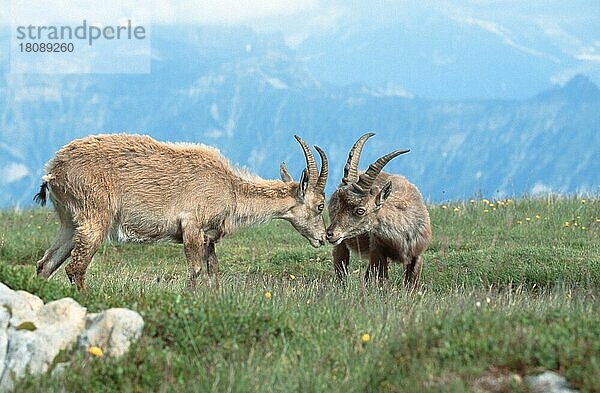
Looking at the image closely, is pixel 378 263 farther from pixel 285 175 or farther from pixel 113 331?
pixel 113 331

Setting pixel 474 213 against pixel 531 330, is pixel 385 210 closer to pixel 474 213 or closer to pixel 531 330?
pixel 531 330

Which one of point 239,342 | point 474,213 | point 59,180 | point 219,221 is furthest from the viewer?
point 474,213

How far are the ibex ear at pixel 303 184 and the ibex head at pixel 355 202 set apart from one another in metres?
0.44

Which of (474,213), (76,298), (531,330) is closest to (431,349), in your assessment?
(531,330)

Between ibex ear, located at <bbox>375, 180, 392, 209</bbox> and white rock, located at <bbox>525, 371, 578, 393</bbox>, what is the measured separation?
5.60 meters

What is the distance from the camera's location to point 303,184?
1106 cm

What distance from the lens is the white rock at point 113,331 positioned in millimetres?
6105

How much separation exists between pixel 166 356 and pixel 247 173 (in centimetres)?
538

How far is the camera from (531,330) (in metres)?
5.95

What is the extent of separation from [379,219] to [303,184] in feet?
3.45

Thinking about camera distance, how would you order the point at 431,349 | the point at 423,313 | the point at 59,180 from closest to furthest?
the point at 431,349, the point at 423,313, the point at 59,180

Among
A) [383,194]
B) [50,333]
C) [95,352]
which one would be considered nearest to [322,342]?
[95,352]

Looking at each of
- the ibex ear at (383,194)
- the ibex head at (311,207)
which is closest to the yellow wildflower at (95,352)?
the ibex head at (311,207)

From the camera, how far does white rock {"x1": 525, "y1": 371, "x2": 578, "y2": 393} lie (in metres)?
5.24
